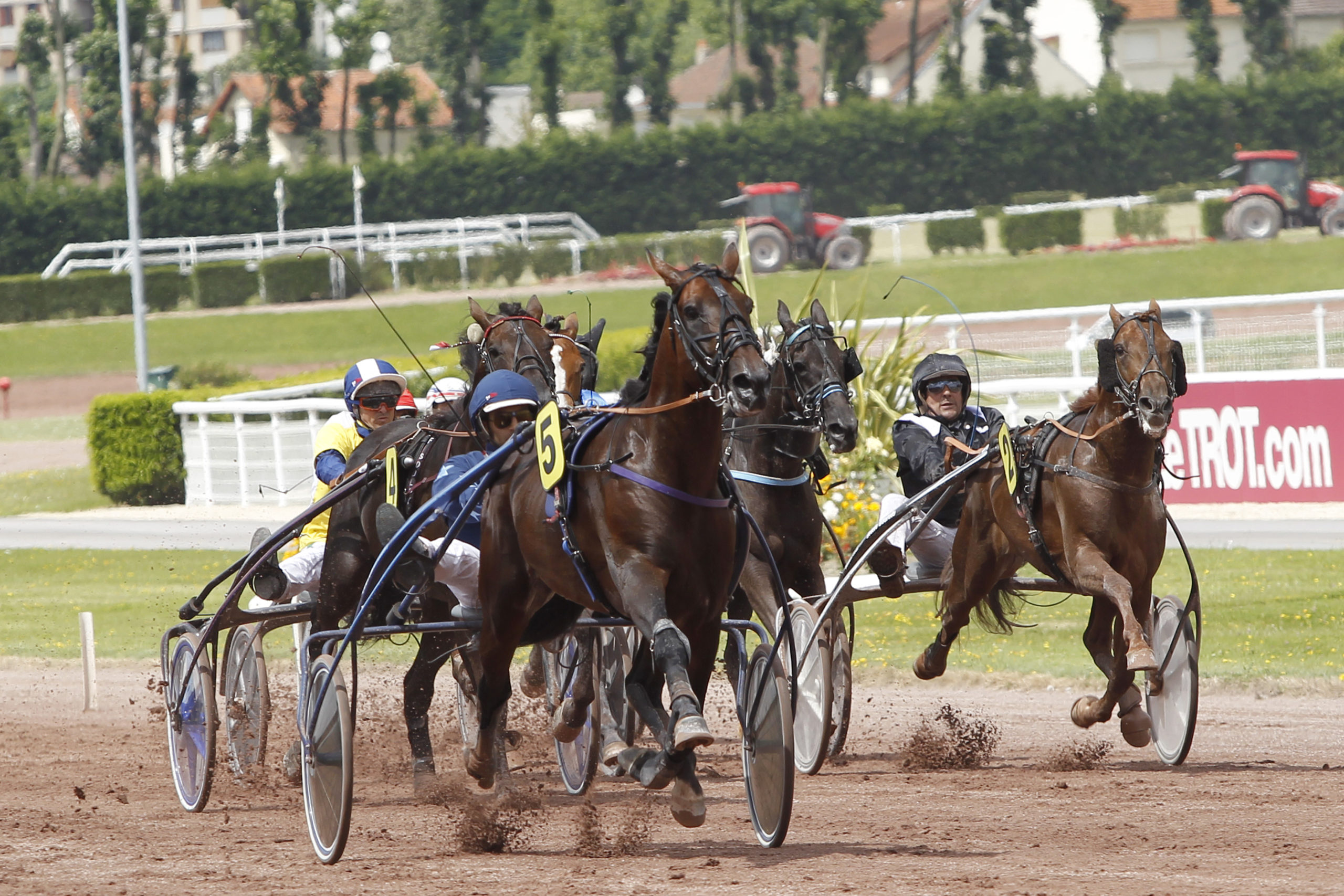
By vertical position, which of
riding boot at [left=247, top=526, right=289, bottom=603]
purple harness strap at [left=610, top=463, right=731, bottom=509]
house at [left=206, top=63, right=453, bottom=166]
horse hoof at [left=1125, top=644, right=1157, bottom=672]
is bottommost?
horse hoof at [left=1125, top=644, right=1157, bottom=672]

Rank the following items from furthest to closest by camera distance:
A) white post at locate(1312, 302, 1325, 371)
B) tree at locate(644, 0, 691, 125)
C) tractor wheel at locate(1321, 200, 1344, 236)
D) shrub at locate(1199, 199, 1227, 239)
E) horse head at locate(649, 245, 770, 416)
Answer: tree at locate(644, 0, 691, 125)
shrub at locate(1199, 199, 1227, 239)
tractor wheel at locate(1321, 200, 1344, 236)
white post at locate(1312, 302, 1325, 371)
horse head at locate(649, 245, 770, 416)

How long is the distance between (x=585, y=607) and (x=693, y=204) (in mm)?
45060

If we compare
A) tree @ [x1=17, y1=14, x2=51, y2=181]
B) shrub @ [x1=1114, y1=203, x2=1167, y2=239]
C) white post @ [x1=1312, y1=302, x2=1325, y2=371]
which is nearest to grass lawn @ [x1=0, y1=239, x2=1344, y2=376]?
shrub @ [x1=1114, y1=203, x2=1167, y2=239]

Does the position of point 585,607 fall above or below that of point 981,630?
above

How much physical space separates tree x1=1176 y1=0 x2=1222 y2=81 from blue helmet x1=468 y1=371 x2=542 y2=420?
169ft

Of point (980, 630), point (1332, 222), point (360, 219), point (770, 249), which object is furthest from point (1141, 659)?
point (360, 219)

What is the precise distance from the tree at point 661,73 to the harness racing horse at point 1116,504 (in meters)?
48.4

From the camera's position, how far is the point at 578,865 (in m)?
5.92

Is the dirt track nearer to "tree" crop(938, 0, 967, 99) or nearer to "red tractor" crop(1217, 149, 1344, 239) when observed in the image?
"red tractor" crop(1217, 149, 1344, 239)

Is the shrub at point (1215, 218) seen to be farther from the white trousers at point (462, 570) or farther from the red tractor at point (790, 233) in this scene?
the white trousers at point (462, 570)

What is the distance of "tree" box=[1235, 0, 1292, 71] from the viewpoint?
5622 cm

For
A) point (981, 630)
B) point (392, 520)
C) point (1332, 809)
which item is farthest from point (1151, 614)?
point (981, 630)

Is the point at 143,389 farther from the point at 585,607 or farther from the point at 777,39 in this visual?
the point at 777,39

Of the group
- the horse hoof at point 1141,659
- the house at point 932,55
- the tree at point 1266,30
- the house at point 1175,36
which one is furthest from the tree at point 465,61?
the horse hoof at point 1141,659
